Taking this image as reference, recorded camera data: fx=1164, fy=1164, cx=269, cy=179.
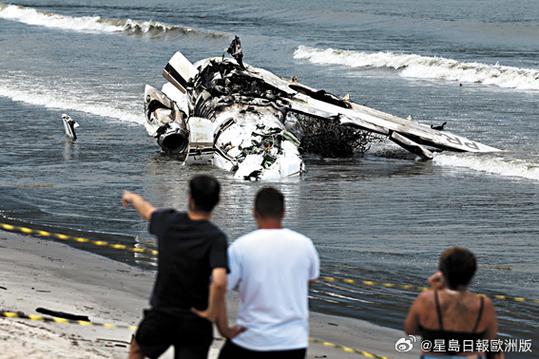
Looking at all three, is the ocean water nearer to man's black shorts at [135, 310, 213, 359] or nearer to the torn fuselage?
the torn fuselage

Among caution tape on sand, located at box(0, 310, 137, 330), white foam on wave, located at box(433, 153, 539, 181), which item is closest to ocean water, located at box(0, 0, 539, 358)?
white foam on wave, located at box(433, 153, 539, 181)

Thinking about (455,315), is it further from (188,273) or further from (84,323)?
(84,323)

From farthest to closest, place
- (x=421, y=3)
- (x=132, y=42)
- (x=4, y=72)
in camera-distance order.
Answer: (x=421, y=3) < (x=132, y=42) < (x=4, y=72)

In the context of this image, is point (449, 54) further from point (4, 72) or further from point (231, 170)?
point (231, 170)

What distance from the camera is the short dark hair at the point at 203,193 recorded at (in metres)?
6.17

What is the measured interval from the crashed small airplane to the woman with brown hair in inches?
540

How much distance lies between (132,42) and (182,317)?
46.8 meters

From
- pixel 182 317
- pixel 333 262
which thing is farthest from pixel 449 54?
pixel 182 317

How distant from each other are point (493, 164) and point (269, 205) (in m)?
14.9

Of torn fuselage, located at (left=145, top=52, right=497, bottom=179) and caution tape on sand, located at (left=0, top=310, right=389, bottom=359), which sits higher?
torn fuselage, located at (left=145, top=52, right=497, bottom=179)

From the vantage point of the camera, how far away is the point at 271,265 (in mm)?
6004

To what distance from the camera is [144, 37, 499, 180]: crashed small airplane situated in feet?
66.7

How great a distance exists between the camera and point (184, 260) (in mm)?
6176

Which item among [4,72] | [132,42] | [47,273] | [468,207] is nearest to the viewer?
[47,273]
